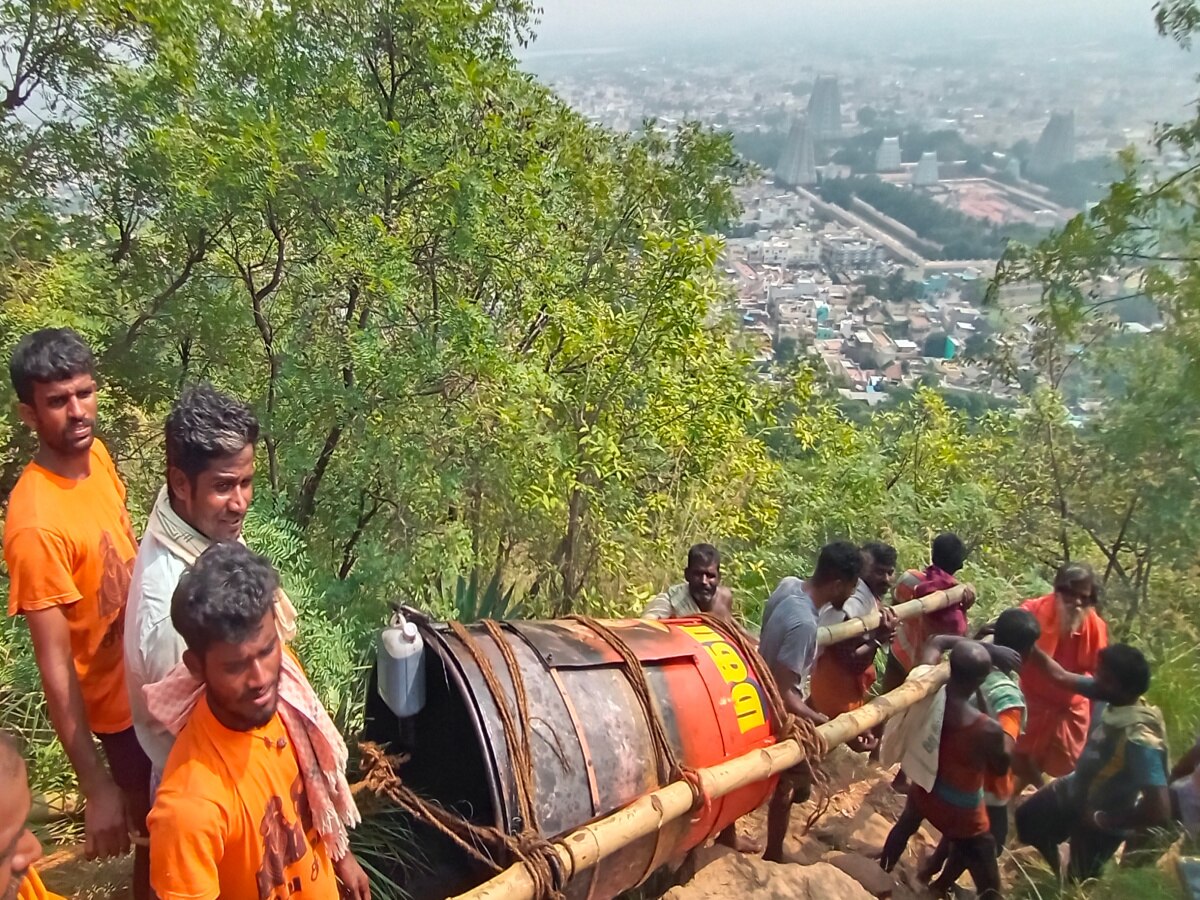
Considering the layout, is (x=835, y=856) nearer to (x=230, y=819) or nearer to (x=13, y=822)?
(x=230, y=819)

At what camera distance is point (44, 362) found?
8.17 feet

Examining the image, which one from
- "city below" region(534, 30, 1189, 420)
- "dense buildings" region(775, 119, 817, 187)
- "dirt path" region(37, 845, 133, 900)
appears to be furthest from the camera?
"dense buildings" region(775, 119, 817, 187)

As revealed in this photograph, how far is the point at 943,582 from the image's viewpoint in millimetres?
5465

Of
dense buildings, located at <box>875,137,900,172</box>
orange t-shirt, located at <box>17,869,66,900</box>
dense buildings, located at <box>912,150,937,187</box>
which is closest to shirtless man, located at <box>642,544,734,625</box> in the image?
orange t-shirt, located at <box>17,869,66,900</box>

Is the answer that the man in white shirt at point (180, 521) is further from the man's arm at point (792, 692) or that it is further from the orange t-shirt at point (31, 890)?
the man's arm at point (792, 692)

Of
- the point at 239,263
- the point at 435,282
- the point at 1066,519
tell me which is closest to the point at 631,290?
the point at 435,282

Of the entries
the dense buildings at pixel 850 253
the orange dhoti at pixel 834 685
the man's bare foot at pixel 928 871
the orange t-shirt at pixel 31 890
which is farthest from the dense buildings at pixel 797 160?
the orange t-shirt at pixel 31 890

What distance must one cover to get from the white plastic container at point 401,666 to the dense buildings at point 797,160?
45.0m

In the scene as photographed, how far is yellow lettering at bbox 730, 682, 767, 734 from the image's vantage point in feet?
11.5

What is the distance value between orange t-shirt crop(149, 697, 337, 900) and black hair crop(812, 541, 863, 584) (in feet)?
8.67

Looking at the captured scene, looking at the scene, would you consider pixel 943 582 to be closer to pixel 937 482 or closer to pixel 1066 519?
pixel 1066 519

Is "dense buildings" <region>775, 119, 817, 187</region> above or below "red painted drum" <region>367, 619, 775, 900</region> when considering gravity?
above

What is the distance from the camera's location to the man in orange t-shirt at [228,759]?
6.05ft

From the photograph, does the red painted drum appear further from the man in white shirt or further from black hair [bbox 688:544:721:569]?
the man in white shirt
